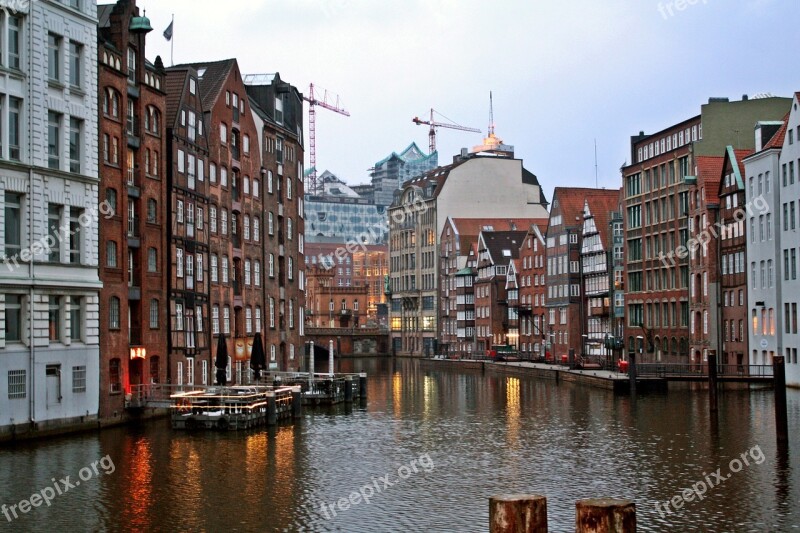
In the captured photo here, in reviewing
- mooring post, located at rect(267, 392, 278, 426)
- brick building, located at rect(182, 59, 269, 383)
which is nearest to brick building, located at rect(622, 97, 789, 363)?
brick building, located at rect(182, 59, 269, 383)

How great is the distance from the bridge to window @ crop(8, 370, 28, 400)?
46.8 metres

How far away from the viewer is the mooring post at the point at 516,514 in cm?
2030

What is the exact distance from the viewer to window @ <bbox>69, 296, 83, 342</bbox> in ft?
179

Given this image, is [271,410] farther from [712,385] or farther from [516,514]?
[516,514]

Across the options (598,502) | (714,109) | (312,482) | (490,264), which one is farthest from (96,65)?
(490,264)

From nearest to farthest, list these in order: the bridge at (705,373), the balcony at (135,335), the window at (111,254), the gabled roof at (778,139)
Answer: the window at (111,254) < the balcony at (135,335) < the bridge at (705,373) < the gabled roof at (778,139)

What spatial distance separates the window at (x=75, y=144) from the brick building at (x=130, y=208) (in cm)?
246

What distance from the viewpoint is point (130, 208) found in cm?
6284

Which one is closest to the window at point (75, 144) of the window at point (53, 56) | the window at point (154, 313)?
the window at point (53, 56)

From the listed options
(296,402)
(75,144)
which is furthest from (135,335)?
(75,144)

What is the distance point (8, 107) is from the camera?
49.8 meters

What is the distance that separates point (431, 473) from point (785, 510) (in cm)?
1322

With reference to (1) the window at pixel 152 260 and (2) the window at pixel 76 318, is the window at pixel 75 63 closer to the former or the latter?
(2) the window at pixel 76 318

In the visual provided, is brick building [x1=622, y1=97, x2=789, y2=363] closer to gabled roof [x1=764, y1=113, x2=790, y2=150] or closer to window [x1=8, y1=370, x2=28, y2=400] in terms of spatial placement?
gabled roof [x1=764, y1=113, x2=790, y2=150]
